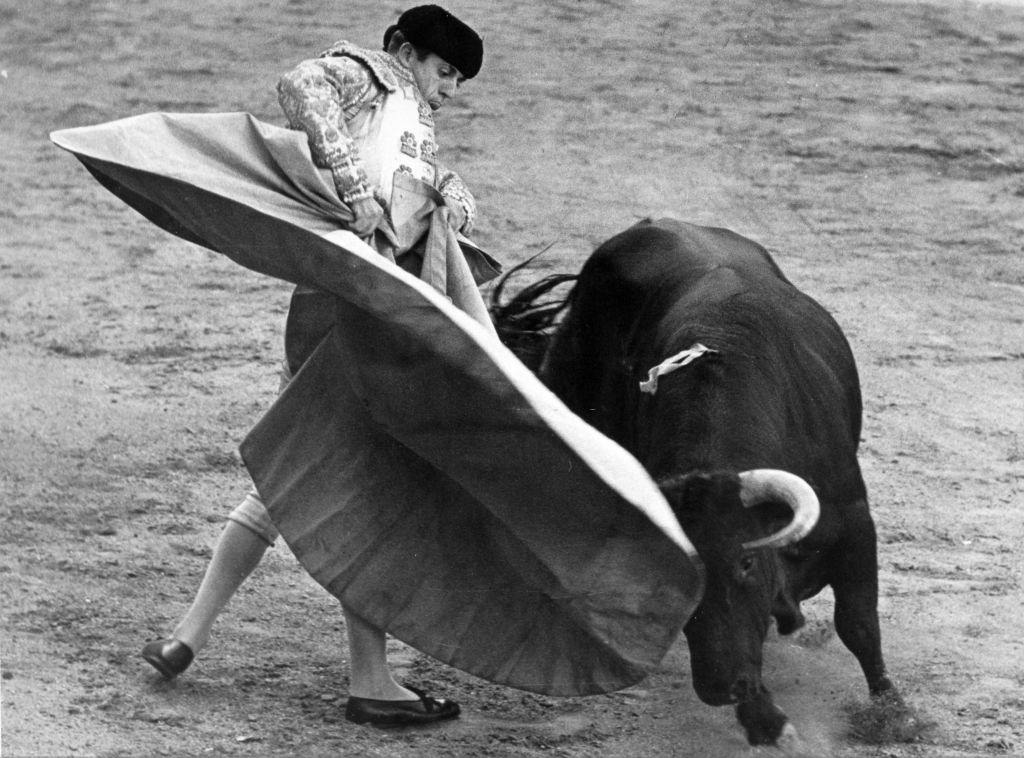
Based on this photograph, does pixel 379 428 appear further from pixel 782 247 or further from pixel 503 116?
pixel 503 116

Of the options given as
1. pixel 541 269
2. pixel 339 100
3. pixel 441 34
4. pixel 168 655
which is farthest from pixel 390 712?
pixel 541 269

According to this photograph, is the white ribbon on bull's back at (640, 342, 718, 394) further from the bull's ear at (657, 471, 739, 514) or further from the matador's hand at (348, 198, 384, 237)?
the matador's hand at (348, 198, 384, 237)

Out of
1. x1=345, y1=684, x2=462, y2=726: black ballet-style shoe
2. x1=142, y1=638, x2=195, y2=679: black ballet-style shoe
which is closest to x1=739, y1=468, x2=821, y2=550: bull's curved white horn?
x1=345, y1=684, x2=462, y2=726: black ballet-style shoe

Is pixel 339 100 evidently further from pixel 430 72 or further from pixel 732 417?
pixel 732 417

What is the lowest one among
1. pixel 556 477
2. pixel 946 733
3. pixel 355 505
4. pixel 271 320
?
pixel 271 320

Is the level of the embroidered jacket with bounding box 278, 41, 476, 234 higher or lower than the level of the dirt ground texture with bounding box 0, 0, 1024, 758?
higher

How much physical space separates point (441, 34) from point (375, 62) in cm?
15

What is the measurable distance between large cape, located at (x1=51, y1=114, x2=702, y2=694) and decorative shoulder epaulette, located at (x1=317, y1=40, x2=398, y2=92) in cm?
24

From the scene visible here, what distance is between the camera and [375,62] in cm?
371

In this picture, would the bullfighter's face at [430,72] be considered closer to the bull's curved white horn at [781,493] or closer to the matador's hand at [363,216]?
the matador's hand at [363,216]

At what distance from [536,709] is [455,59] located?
1483mm

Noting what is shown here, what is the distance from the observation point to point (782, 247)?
790 cm

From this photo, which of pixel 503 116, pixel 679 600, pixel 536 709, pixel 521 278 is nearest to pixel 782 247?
pixel 521 278

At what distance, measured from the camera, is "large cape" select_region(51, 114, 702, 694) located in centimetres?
336
